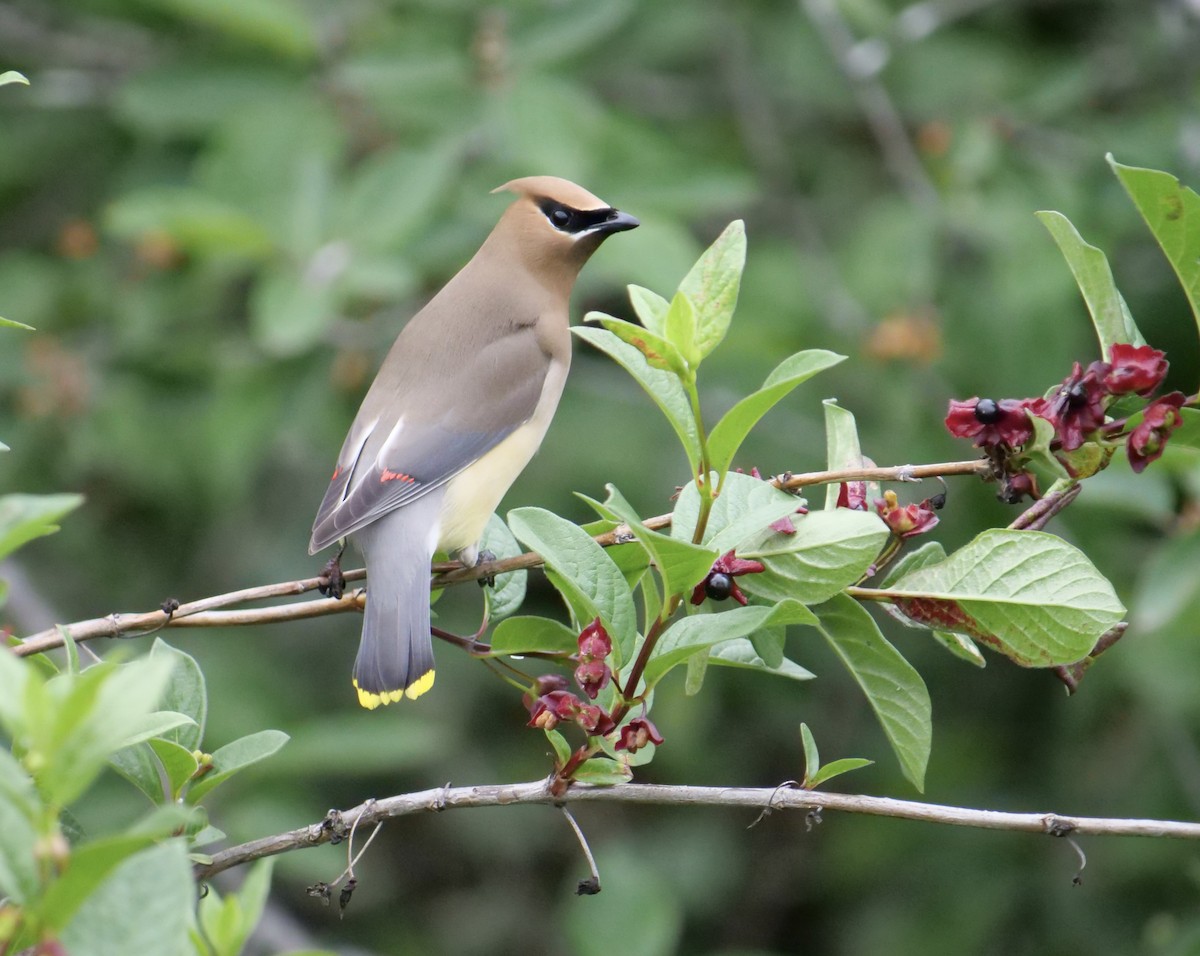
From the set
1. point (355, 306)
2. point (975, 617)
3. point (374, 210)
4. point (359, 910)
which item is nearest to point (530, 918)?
point (359, 910)

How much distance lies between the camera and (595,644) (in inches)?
77.9

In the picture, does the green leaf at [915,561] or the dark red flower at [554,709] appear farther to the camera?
the green leaf at [915,561]

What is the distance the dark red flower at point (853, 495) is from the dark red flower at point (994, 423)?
0.24 metres

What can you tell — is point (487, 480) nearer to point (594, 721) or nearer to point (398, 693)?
point (398, 693)

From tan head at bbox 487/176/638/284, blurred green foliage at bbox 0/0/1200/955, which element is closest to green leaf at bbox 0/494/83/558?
tan head at bbox 487/176/638/284

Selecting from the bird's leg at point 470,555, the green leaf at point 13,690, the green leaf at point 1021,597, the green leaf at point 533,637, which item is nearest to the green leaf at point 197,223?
the bird's leg at point 470,555

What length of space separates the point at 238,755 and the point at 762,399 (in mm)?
798

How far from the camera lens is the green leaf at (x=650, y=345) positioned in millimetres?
1887

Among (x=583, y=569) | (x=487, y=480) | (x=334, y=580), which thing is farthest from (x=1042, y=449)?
(x=487, y=480)

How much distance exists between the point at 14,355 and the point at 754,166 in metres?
2.51

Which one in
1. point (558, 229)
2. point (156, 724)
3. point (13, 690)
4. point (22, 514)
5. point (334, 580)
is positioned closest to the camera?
point (13, 690)

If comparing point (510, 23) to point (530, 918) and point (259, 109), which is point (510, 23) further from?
point (530, 918)

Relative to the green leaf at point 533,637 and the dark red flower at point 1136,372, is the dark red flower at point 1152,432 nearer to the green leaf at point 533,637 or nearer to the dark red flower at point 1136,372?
the dark red flower at point 1136,372

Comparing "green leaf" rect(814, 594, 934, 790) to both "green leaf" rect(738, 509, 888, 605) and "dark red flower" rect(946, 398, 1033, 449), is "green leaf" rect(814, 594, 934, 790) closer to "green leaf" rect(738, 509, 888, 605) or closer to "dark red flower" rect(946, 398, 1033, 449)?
"green leaf" rect(738, 509, 888, 605)
